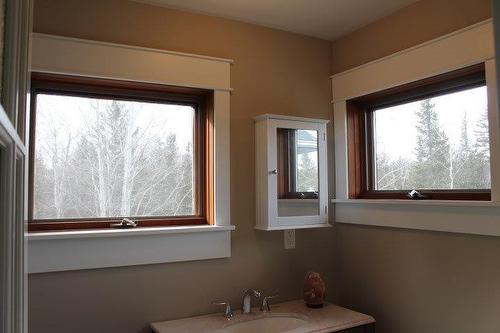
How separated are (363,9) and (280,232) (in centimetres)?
120

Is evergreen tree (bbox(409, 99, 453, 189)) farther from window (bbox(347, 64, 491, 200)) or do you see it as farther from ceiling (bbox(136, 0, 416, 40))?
ceiling (bbox(136, 0, 416, 40))

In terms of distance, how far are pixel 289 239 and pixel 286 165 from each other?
1.35 feet

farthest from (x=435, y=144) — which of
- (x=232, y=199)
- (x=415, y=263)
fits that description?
(x=232, y=199)

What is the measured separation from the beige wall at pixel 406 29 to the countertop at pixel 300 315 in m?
1.30

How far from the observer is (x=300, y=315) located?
76.2 inches

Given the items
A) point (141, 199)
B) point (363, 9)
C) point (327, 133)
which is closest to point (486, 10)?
point (363, 9)

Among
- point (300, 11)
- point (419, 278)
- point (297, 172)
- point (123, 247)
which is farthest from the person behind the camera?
point (297, 172)

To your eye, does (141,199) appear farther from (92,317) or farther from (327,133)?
(327,133)

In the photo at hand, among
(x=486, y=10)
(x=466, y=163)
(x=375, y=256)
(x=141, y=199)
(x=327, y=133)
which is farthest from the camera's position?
(x=327, y=133)

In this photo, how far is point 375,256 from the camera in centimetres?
209

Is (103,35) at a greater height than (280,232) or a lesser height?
greater

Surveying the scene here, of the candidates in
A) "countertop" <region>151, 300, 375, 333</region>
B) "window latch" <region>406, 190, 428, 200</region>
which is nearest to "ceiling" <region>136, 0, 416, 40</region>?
"window latch" <region>406, 190, 428, 200</region>

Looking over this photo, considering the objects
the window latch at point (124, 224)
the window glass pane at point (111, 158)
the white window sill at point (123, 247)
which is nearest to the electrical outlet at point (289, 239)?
the white window sill at point (123, 247)

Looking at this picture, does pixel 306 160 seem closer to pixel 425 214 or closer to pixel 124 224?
pixel 425 214
